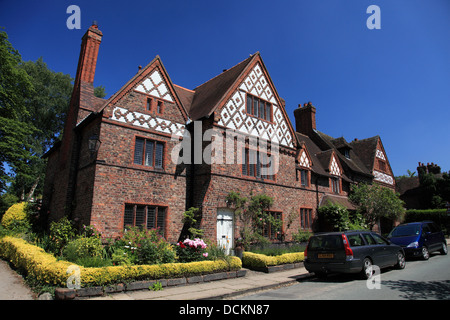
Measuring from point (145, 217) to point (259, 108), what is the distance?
9.81m

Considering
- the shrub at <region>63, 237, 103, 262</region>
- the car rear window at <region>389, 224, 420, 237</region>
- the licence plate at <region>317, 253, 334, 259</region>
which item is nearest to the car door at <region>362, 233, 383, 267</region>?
the licence plate at <region>317, 253, 334, 259</region>

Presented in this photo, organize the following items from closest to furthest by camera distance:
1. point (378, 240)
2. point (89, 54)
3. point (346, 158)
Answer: point (378, 240) < point (89, 54) < point (346, 158)

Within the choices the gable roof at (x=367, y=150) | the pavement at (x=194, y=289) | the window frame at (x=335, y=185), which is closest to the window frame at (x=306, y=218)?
the window frame at (x=335, y=185)

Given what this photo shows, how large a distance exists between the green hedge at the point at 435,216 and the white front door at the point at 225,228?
26496mm

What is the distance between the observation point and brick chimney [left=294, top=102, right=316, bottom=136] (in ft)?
97.7

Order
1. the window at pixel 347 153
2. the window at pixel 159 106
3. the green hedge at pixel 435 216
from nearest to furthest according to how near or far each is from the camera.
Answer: the window at pixel 159 106, the window at pixel 347 153, the green hedge at pixel 435 216

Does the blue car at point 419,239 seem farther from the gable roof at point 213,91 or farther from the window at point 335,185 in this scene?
the gable roof at point 213,91

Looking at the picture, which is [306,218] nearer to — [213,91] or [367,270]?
[367,270]

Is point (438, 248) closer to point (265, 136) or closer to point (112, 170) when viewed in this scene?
point (265, 136)

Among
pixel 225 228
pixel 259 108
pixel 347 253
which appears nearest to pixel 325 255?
pixel 347 253

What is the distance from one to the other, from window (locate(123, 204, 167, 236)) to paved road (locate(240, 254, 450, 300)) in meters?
6.49

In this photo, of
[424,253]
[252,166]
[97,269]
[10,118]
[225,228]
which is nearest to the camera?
[97,269]

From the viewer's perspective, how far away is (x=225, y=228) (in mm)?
14586

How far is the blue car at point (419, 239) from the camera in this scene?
44.6 ft
